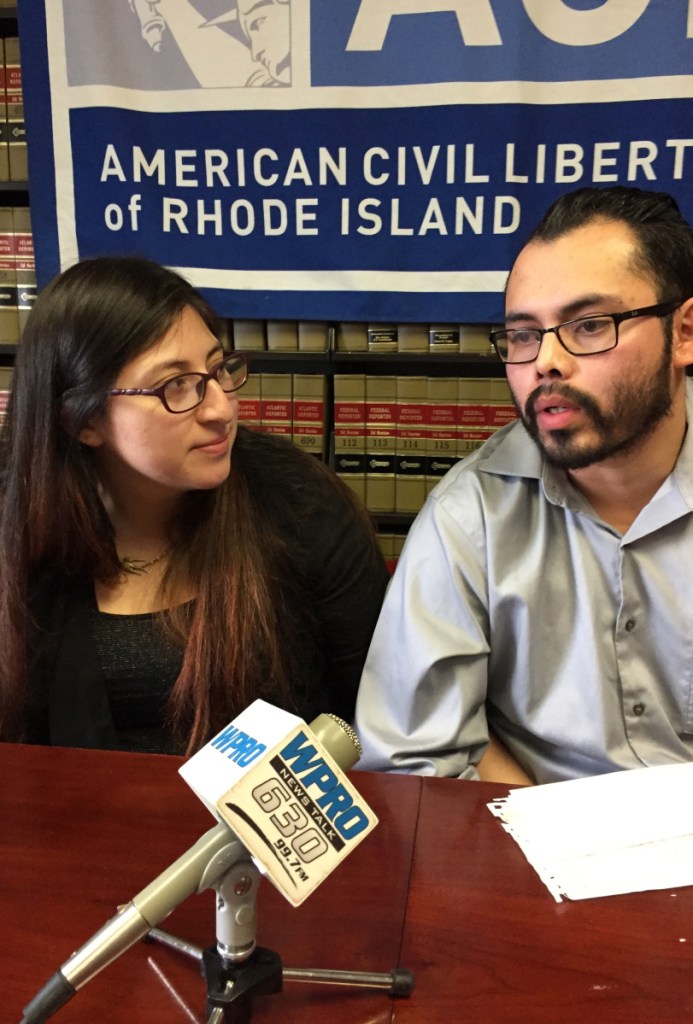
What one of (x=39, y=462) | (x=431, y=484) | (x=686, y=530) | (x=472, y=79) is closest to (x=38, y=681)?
(x=39, y=462)

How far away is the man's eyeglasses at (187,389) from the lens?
3.81ft

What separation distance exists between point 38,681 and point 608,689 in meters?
0.82

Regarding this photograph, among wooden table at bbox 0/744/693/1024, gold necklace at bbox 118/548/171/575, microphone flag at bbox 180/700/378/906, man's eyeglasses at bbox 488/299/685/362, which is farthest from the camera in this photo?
gold necklace at bbox 118/548/171/575

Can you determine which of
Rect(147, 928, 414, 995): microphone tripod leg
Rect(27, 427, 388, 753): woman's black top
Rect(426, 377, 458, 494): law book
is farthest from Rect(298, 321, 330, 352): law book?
Rect(147, 928, 414, 995): microphone tripod leg

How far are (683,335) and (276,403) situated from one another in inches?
59.3

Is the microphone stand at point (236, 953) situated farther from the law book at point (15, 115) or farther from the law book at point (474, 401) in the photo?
the law book at point (15, 115)

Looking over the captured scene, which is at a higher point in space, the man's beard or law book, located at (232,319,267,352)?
law book, located at (232,319,267,352)

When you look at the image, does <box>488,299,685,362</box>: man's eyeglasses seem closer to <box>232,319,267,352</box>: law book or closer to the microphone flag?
the microphone flag

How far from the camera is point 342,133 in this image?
2.18 meters

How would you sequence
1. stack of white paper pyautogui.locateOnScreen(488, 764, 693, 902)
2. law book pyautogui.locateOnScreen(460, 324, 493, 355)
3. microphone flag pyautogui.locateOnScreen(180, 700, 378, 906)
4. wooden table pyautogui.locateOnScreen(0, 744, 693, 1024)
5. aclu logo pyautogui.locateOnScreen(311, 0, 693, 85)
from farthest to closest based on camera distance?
law book pyautogui.locateOnScreen(460, 324, 493, 355)
aclu logo pyautogui.locateOnScreen(311, 0, 693, 85)
stack of white paper pyautogui.locateOnScreen(488, 764, 693, 902)
wooden table pyautogui.locateOnScreen(0, 744, 693, 1024)
microphone flag pyautogui.locateOnScreen(180, 700, 378, 906)

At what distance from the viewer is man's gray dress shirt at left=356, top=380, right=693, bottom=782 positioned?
41.9 inches

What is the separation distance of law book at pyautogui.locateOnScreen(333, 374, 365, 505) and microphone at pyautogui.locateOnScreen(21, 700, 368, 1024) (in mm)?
1880

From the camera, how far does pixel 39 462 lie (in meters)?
1.25

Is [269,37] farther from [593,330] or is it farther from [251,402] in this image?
[593,330]
